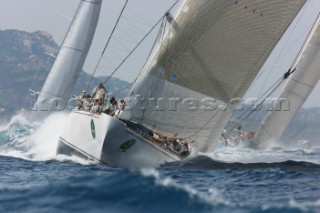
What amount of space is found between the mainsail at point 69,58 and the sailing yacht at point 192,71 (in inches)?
727

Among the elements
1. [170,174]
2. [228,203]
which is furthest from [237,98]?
[228,203]

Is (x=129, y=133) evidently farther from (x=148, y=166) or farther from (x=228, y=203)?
(x=228, y=203)

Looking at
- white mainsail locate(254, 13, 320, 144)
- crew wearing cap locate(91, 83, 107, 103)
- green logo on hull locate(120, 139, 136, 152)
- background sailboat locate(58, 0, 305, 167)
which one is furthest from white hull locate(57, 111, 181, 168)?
white mainsail locate(254, 13, 320, 144)

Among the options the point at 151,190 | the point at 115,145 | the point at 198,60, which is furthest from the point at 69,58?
the point at 151,190

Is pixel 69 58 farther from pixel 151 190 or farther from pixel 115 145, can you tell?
pixel 151 190

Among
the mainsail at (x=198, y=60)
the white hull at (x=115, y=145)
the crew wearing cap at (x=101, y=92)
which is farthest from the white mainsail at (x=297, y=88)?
the white hull at (x=115, y=145)

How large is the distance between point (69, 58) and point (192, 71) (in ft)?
66.3

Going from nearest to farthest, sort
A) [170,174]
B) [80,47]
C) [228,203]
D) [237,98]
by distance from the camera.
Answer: [228,203] < [170,174] < [237,98] < [80,47]

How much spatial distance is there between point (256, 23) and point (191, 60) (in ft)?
9.45

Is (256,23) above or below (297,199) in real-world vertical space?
above

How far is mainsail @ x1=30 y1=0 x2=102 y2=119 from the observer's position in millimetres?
39156

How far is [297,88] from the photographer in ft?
125

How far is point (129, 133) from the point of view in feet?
60.7

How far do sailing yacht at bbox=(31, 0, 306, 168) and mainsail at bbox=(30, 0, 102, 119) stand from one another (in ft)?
60.6
